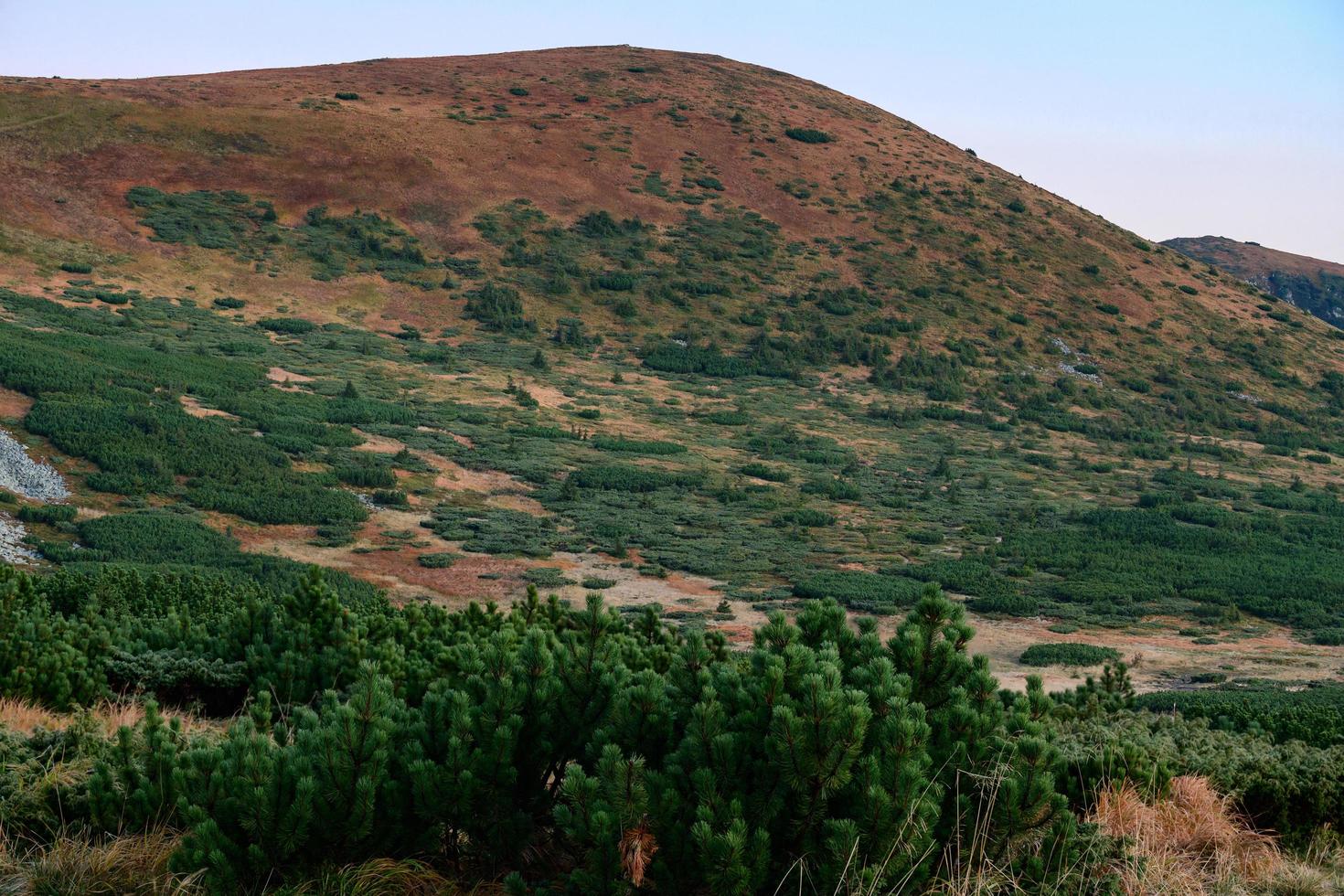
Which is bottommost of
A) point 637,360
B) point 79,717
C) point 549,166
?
point 79,717

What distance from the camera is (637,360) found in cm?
4719

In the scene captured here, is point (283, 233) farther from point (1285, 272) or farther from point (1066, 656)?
point (1285, 272)

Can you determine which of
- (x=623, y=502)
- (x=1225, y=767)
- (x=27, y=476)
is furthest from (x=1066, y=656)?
(x=27, y=476)

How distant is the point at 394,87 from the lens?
231 feet

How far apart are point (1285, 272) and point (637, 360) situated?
91.4 m

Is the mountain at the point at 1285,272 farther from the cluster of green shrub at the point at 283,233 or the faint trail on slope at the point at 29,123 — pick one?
the faint trail on slope at the point at 29,123

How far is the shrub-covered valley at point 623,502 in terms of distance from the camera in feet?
15.7

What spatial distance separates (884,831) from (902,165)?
229 ft

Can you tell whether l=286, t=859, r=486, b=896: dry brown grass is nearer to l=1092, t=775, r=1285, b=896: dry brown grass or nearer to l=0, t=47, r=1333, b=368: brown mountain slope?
l=1092, t=775, r=1285, b=896: dry brown grass

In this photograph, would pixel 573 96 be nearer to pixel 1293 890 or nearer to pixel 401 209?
pixel 401 209

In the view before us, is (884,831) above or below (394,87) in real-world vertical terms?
below

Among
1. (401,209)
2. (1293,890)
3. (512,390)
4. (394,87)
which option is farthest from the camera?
(394,87)

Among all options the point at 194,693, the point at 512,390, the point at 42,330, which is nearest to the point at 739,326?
the point at 512,390

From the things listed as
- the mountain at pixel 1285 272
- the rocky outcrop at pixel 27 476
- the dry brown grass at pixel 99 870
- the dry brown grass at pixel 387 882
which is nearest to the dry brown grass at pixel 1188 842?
the dry brown grass at pixel 387 882
